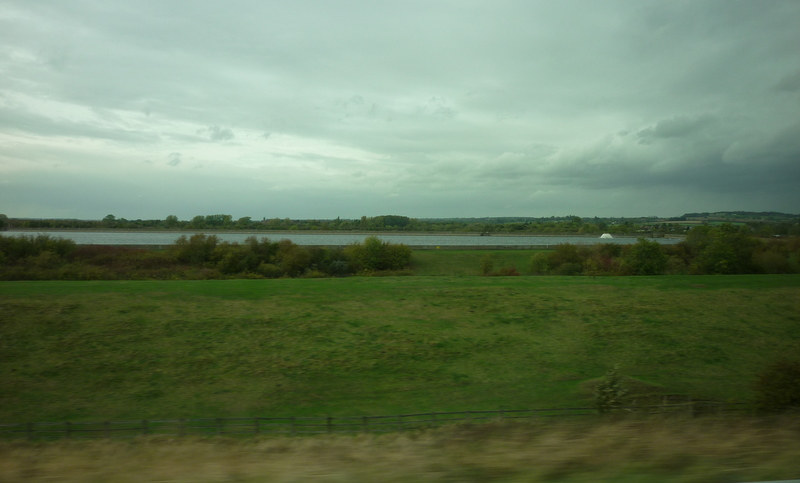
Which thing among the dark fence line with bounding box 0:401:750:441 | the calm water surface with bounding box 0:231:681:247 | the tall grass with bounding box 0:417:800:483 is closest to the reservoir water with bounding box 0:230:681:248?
the calm water surface with bounding box 0:231:681:247

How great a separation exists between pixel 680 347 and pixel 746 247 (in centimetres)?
3312

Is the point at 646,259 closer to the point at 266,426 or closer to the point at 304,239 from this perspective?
the point at 304,239

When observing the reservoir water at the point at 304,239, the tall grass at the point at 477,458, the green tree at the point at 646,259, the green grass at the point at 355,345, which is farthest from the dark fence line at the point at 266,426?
the reservoir water at the point at 304,239

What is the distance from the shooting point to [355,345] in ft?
77.6

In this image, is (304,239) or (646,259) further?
(304,239)

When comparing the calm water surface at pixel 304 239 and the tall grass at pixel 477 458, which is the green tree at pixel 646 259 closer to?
the calm water surface at pixel 304 239

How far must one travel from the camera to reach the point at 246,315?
26.7 meters

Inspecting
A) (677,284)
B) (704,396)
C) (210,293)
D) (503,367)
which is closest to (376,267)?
(210,293)

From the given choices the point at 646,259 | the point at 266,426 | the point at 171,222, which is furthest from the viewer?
the point at 171,222

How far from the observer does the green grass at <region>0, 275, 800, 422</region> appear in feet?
61.3

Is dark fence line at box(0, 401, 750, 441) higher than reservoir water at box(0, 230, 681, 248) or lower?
lower

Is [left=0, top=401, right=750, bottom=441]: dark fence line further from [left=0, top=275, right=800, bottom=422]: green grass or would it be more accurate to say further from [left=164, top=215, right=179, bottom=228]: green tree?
[left=164, top=215, right=179, bottom=228]: green tree

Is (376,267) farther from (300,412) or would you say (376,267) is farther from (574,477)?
(574,477)

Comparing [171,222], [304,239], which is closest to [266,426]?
[304,239]
